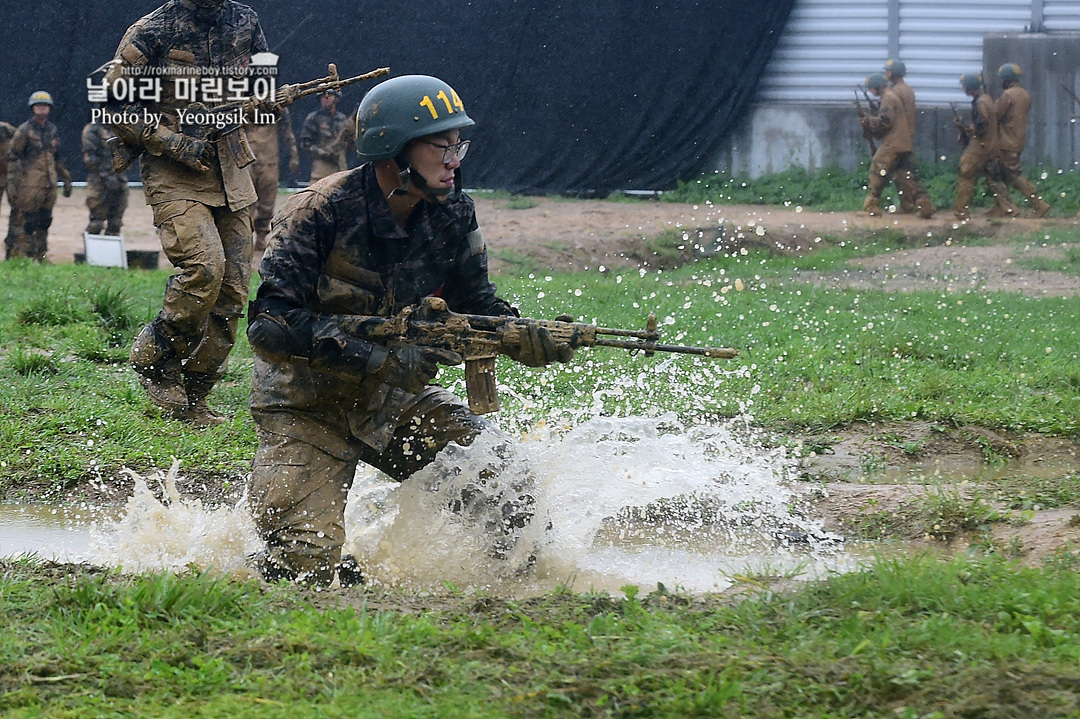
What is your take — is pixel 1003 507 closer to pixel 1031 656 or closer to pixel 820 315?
pixel 1031 656

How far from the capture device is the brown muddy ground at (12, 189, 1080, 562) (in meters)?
6.02

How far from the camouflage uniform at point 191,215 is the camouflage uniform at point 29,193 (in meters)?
8.43

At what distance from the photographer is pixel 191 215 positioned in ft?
21.3

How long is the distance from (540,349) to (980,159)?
509 inches

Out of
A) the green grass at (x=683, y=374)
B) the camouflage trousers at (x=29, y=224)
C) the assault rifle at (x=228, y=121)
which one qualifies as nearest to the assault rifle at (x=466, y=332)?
the green grass at (x=683, y=374)

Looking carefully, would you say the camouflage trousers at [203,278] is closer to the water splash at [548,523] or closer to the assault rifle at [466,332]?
the water splash at [548,523]

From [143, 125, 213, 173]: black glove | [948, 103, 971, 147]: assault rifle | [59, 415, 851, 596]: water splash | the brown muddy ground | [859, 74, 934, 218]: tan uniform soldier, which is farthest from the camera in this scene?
[859, 74, 934, 218]: tan uniform soldier

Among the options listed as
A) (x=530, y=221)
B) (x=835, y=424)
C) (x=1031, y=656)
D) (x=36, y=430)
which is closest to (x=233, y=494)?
(x=36, y=430)

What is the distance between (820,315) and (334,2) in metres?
10.2

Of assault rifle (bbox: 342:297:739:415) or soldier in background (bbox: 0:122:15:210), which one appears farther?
soldier in background (bbox: 0:122:15:210)

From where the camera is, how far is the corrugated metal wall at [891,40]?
1759cm

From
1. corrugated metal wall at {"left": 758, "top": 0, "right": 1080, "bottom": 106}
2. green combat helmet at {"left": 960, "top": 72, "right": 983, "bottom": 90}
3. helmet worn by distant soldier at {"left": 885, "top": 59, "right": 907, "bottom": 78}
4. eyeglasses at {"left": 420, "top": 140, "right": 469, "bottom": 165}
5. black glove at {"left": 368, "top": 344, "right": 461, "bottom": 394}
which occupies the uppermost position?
corrugated metal wall at {"left": 758, "top": 0, "right": 1080, "bottom": 106}

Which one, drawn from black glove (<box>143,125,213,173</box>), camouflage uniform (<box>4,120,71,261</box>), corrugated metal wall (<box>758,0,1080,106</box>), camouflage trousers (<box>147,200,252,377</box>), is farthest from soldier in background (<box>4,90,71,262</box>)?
corrugated metal wall (<box>758,0,1080,106</box>)

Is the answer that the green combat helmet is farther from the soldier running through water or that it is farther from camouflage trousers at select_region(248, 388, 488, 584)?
camouflage trousers at select_region(248, 388, 488, 584)
